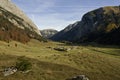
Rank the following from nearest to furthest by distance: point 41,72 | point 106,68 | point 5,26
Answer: point 41,72
point 106,68
point 5,26

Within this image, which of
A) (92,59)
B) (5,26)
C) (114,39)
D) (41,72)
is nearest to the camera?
(41,72)

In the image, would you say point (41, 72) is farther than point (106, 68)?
No

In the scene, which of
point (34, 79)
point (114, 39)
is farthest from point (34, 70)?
point (114, 39)

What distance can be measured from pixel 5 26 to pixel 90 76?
2694 inches

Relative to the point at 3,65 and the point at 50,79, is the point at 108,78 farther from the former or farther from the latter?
the point at 3,65

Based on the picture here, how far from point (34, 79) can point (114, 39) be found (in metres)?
151

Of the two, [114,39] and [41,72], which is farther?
[114,39]

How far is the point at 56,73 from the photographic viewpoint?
3950 centimetres

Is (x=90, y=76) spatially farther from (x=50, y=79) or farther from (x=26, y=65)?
(x=26, y=65)

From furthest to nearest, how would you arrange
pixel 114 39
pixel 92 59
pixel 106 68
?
pixel 114 39 < pixel 92 59 < pixel 106 68

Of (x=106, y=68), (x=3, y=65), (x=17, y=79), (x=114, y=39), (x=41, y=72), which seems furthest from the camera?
(x=114, y=39)

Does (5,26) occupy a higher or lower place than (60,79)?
higher

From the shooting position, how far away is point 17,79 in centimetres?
3566

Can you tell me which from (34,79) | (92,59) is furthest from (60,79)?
(92,59)
